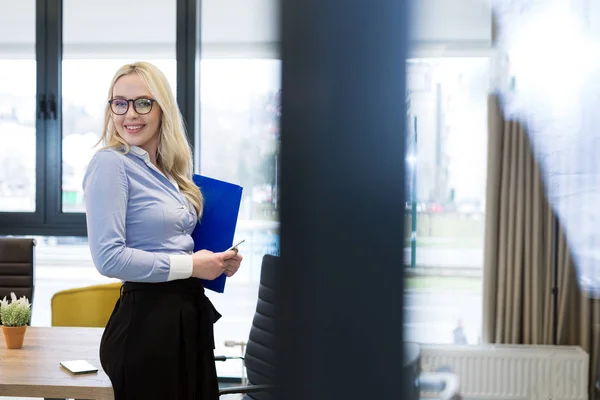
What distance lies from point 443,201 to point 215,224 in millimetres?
1542

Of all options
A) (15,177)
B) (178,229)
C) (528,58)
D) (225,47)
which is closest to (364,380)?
(528,58)

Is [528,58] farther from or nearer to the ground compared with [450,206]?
farther from the ground

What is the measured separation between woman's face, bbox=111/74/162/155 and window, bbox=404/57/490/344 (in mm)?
1460

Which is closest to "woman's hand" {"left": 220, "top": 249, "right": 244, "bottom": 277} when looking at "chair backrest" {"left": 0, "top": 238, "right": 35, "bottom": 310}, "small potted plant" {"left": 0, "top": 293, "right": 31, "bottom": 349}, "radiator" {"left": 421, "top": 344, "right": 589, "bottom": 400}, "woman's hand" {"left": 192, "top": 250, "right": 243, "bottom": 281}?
"woman's hand" {"left": 192, "top": 250, "right": 243, "bottom": 281}

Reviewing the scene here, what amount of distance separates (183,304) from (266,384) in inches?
56.6

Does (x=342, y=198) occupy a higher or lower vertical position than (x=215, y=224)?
higher

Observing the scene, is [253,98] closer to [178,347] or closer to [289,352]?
[289,352]

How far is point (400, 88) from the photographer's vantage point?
32cm

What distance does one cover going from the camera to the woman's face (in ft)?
5.75

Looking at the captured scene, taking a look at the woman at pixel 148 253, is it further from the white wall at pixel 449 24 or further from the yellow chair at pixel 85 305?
the white wall at pixel 449 24

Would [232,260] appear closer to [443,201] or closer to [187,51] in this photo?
[443,201]

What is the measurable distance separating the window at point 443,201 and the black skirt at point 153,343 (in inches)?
55.6

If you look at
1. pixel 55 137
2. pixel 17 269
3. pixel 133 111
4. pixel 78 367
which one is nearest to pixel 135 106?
pixel 133 111

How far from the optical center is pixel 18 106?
12.3 feet
